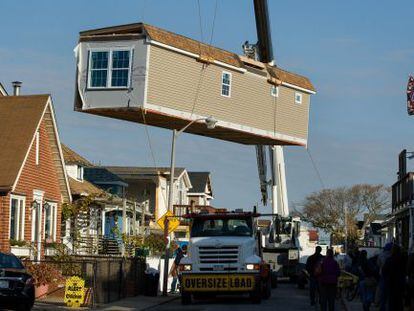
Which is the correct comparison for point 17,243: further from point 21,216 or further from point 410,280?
point 410,280

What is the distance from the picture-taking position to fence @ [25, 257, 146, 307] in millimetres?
25953

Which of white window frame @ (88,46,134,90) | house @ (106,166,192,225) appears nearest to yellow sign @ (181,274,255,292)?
white window frame @ (88,46,134,90)

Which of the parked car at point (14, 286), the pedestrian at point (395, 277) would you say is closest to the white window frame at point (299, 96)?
the parked car at point (14, 286)

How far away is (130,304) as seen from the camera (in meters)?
26.5

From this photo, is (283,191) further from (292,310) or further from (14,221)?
(292,310)

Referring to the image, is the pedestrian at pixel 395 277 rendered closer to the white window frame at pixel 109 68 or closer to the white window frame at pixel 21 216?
the white window frame at pixel 21 216

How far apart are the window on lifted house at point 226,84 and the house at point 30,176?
7730 mm

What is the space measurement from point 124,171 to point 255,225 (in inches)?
1727

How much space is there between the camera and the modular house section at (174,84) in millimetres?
34781


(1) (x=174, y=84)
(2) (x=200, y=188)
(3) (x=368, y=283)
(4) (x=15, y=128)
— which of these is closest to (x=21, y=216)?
(4) (x=15, y=128)

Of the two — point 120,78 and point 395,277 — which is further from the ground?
point 120,78

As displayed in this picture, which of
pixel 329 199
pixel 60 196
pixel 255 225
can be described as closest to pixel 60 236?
pixel 60 196

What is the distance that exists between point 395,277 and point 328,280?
9.48ft

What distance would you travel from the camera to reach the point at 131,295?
1182 inches
